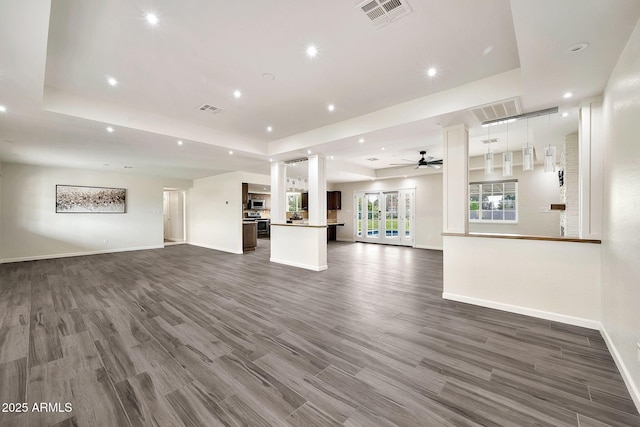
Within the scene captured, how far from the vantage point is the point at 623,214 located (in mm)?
1994

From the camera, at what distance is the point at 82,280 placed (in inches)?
189

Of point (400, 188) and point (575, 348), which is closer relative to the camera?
point (575, 348)

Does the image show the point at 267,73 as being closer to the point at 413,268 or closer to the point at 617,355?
the point at 617,355

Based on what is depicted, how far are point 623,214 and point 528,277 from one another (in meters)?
1.40

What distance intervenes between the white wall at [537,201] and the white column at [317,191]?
4.59m

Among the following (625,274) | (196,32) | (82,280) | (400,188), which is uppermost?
(196,32)

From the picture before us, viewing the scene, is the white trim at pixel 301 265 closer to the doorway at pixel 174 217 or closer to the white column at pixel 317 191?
the white column at pixel 317 191

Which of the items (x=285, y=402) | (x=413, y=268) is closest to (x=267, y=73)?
(x=285, y=402)

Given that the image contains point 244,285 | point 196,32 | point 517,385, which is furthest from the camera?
point 244,285

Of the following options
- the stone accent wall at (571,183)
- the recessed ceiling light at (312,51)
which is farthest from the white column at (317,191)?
the stone accent wall at (571,183)

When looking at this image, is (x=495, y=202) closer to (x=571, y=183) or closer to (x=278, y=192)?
(x=571, y=183)

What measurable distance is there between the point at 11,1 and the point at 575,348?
519 centimetres

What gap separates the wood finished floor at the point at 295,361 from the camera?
5.26 feet

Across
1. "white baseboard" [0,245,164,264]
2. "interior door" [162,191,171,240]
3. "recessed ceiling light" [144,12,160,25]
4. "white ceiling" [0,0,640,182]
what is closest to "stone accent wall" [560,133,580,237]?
"white ceiling" [0,0,640,182]
